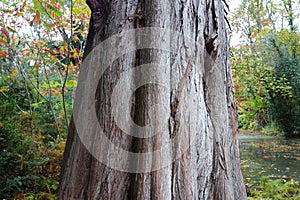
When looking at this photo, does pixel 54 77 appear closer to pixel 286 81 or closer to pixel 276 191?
pixel 276 191

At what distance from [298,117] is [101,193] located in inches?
384

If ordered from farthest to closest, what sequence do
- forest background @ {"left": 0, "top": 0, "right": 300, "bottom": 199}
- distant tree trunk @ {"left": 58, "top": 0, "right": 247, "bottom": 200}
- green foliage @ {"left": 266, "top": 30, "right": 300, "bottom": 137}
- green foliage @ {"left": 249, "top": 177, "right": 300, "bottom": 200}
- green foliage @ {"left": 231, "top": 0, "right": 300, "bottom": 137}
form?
green foliage @ {"left": 266, "top": 30, "right": 300, "bottom": 137}
green foliage @ {"left": 231, "top": 0, "right": 300, "bottom": 137}
green foliage @ {"left": 249, "top": 177, "right": 300, "bottom": 200}
forest background @ {"left": 0, "top": 0, "right": 300, "bottom": 199}
distant tree trunk @ {"left": 58, "top": 0, "right": 247, "bottom": 200}

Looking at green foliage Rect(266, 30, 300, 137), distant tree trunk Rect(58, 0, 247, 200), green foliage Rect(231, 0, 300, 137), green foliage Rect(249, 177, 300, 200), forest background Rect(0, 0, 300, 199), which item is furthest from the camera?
green foliage Rect(266, 30, 300, 137)

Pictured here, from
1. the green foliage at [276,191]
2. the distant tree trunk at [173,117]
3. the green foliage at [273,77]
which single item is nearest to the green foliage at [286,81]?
the green foliage at [273,77]

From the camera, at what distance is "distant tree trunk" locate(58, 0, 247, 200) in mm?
1452

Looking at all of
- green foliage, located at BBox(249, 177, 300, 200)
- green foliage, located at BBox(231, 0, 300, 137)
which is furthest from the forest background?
green foliage, located at BBox(249, 177, 300, 200)

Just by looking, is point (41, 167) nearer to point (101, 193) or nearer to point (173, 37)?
point (101, 193)

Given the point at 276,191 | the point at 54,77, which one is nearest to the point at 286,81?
the point at 276,191

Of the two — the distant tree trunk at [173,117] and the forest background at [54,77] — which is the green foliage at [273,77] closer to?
the forest background at [54,77]

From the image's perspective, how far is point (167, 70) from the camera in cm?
162

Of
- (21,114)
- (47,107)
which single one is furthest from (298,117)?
(21,114)

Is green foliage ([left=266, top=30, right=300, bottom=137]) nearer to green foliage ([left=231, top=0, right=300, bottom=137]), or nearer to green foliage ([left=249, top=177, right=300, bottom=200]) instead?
green foliage ([left=231, top=0, right=300, bottom=137])

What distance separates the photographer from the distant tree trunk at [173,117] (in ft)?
4.76

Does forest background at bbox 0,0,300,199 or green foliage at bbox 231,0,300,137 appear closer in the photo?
forest background at bbox 0,0,300,199
